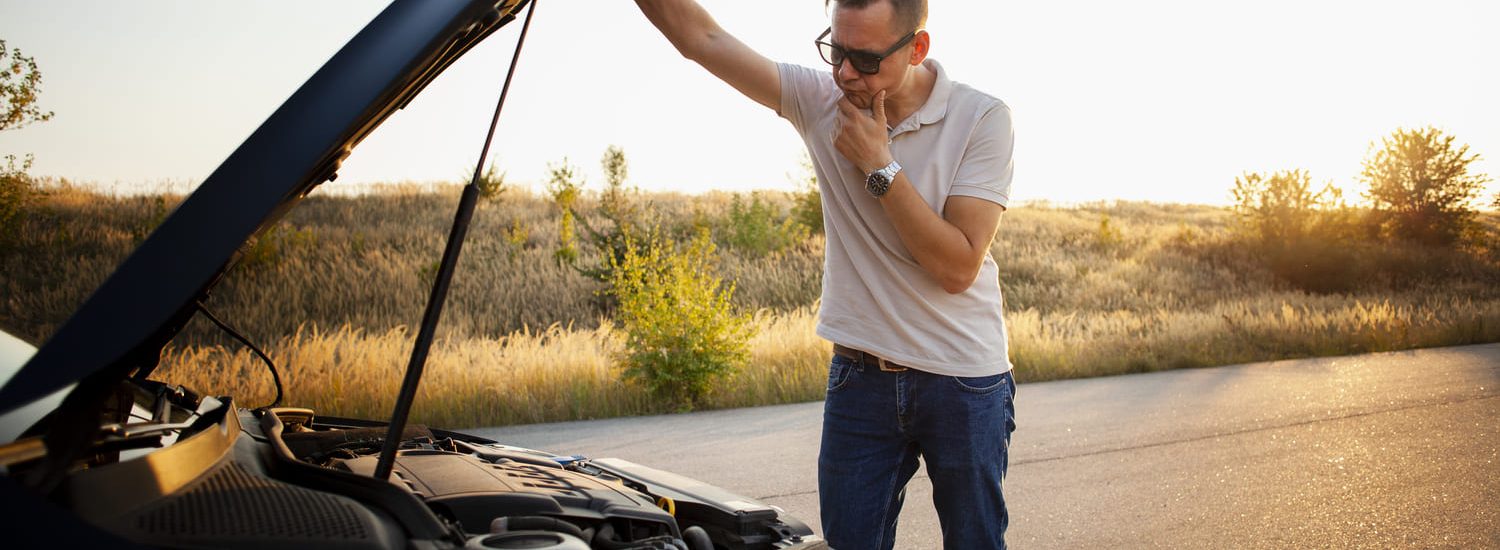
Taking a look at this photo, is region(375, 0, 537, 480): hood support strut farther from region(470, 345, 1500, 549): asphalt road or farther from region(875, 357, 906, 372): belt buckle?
region(470, 345, 1500, 549): asphalt road

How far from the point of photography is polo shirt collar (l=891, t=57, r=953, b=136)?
2716 mm

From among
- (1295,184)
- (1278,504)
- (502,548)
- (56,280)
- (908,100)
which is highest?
(1295,184)

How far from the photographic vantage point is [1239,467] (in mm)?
6883

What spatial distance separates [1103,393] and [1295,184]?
15.6 m

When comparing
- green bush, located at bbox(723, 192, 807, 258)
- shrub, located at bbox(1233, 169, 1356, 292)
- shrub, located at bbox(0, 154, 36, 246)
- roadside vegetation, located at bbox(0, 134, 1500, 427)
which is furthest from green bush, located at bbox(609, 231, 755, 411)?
shrub, located at bbox(1233, 169, 1356, 292)

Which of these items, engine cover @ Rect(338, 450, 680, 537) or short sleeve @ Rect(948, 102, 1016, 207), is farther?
short sleeve @ Rect(948, 102, 1016, 207)

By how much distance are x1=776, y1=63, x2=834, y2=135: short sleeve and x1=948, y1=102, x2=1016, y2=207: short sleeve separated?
43cm

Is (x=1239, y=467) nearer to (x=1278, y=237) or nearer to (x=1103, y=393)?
(x=1103, y=393)

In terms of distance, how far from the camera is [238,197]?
4.14ft

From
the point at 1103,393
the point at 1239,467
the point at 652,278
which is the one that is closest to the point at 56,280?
the point at 652,278

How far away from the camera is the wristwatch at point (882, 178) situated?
2.47m

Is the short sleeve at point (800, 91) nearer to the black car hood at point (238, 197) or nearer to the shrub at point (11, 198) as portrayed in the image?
the black car hood at point (238, 197)

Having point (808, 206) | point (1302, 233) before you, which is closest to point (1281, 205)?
point (1302, 233)

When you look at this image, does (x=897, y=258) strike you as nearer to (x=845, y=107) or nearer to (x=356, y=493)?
(x=845, y=107)
